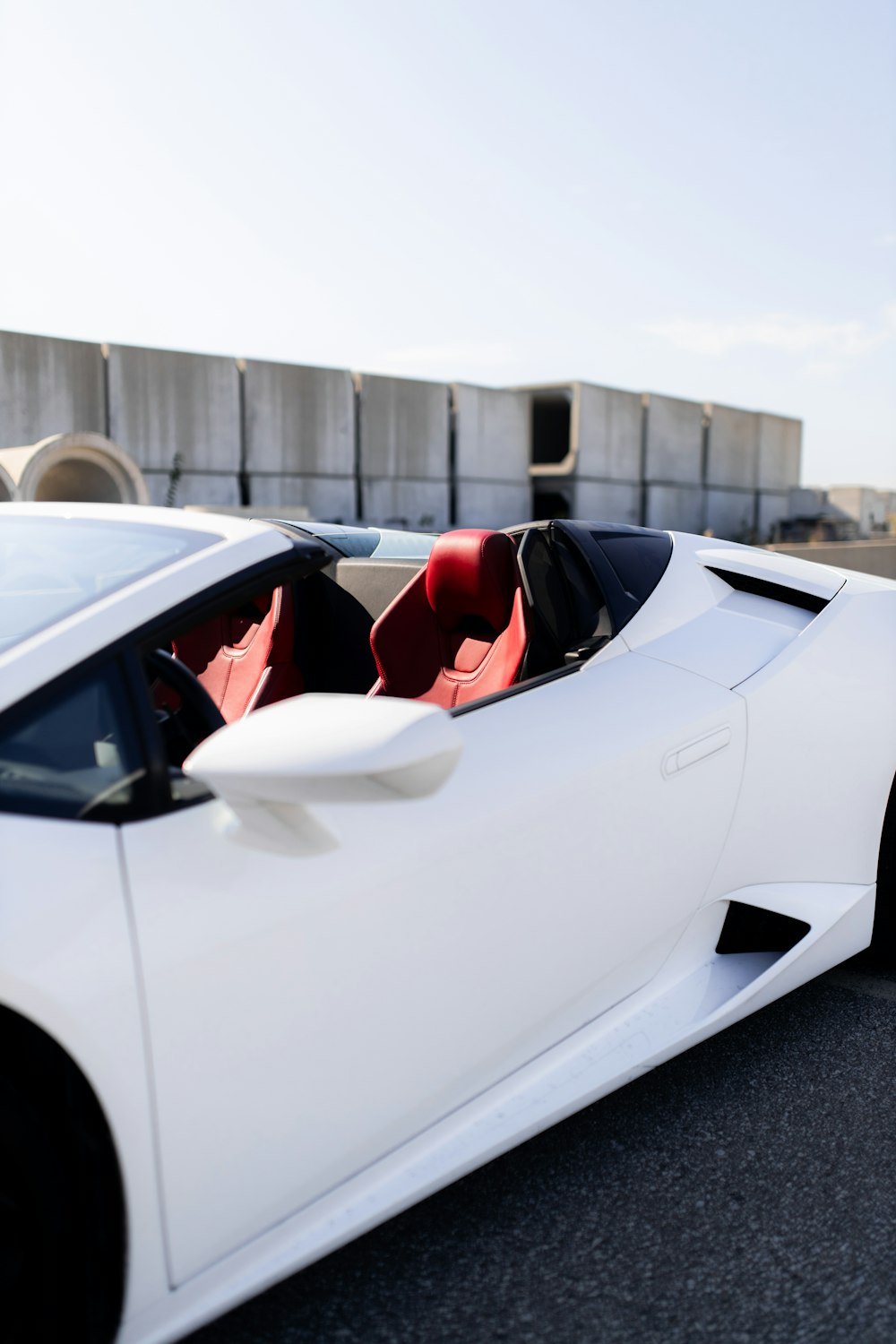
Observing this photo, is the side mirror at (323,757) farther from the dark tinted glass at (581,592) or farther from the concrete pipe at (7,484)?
the concrete pipe at (7,484)

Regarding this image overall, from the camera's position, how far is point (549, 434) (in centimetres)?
4788

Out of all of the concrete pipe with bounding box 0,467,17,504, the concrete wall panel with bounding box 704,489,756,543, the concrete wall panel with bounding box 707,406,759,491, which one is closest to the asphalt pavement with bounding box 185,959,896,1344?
the concrete pipe with bounding box 0,467,17,504

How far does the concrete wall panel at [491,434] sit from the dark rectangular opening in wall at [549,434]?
2.45 m

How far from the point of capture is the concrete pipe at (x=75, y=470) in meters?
20.1

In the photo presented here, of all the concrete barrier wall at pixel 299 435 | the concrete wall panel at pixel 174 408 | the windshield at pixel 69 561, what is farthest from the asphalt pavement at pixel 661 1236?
the concrete barrier wall at pixel 299 435

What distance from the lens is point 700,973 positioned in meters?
2.42

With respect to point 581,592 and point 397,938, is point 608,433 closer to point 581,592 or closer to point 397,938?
point 581,592

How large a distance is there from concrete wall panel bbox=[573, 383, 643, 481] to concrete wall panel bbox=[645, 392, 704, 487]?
36.4 inches

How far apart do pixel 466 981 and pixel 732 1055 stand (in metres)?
1.21

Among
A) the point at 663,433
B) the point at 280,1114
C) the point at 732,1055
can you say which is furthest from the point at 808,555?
the point at 663,433

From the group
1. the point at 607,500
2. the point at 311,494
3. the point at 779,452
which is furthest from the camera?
the point at 779,452

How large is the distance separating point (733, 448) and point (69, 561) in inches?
2189

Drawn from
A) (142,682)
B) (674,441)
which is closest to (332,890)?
(142,682)

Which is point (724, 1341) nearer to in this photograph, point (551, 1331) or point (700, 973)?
point (551, 1331)
